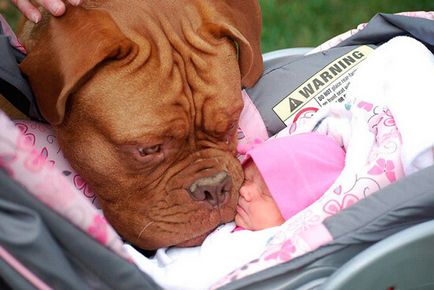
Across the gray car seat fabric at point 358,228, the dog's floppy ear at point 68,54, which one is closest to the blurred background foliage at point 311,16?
the dog's floppy ear at point 68,54

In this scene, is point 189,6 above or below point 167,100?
above

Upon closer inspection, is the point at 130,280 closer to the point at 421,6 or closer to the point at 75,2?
the point at 75,2

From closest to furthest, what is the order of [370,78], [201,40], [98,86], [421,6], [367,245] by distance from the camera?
[367,245], [98,86], [201,40], [370,78], [421,6]

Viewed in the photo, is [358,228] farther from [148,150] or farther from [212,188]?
[148,150]

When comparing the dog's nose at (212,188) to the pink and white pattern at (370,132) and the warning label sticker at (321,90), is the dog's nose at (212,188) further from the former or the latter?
the warning label sticker at (321,90)

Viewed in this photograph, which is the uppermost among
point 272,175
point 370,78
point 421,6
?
point 370,78

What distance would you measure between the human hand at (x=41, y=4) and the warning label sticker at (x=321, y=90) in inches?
34.3

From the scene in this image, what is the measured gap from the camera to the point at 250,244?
2.02m

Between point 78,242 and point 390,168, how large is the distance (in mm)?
924

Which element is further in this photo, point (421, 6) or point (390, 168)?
point (421, 6)

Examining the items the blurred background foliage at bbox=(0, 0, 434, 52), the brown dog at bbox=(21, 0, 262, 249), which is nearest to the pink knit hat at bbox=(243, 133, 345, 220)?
the brown dog at bbox=(21, 0, 262, 249)

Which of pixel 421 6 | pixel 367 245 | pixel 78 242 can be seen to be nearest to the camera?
pixel 78 242

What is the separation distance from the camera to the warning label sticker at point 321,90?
8.23 ft

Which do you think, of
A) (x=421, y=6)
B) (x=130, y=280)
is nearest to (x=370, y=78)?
(x=130, y=280)
